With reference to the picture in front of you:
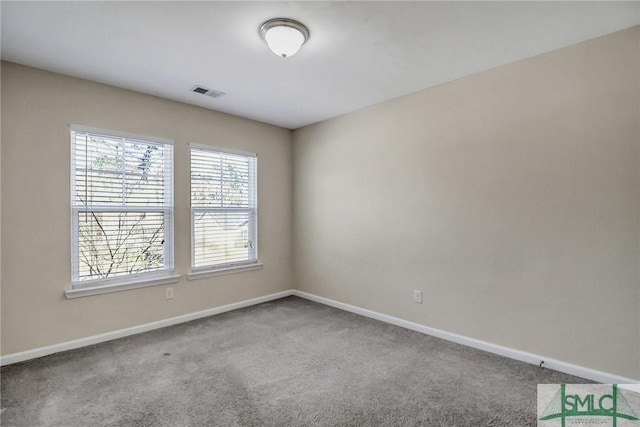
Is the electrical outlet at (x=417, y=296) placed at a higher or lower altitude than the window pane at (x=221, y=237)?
lower

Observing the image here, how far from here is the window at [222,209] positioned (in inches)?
149

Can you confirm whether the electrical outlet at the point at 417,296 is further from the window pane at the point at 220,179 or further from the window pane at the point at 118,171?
the window pane at the point at 118,171

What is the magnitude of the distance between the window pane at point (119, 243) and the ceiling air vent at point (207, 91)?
53.3 inches

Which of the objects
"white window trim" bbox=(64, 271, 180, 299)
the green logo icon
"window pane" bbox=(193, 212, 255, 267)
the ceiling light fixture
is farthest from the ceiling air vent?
the green logo icon

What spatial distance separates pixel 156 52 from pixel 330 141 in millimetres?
2256

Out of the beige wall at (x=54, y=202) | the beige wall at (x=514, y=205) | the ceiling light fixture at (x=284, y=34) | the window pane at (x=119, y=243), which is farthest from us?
the window pane at (x=119, y=243)

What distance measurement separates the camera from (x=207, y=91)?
10.8ft

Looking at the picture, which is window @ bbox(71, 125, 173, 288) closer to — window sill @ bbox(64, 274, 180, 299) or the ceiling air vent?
window sill @ bbox(64, 274, 180, 299)

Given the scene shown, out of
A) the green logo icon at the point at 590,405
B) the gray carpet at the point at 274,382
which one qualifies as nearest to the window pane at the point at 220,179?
the gray carpet at the point at 274,382

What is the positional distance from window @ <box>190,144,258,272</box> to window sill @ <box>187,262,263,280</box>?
0.04m

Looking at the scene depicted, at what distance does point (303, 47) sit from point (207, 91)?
1.34 m

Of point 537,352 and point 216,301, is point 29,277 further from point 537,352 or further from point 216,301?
point 537,352

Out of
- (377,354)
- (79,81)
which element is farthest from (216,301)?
(79,81)

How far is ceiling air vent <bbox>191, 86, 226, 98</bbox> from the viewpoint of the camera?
3221 millimetres
